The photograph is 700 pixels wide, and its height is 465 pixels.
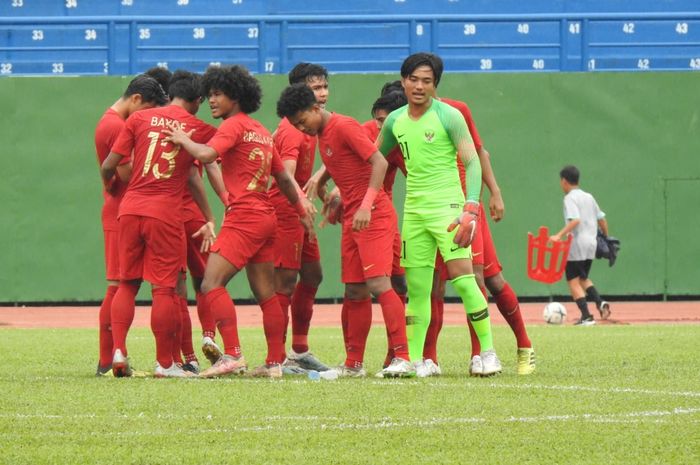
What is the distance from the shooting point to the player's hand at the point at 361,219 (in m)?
9.71

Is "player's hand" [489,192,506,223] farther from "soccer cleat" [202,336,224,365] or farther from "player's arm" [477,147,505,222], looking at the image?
"soccer cleat" [202,336,224,365]

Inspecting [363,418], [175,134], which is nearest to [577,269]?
[175,134]

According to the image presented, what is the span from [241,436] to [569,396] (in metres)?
2.47

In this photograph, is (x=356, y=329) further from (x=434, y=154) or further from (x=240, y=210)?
(x=434, y=154)

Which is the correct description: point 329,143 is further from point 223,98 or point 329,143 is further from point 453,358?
point 453,358

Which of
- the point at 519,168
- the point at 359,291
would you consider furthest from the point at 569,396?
the point at 519,168

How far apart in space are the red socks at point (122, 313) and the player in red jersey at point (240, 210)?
0.57 metres

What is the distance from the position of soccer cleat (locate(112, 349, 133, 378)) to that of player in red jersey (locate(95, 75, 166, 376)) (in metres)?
0.34

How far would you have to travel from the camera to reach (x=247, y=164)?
9.91 m

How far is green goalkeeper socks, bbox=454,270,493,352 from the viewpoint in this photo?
9.94 metres

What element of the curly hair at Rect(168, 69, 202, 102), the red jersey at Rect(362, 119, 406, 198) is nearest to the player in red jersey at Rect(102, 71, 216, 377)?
the curly hair at Rect(168, 69, 202, 102)

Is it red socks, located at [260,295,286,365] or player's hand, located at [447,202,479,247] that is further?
red socks, located at [260,295,286,365]

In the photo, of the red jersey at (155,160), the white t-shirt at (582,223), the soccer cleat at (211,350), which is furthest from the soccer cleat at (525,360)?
the white t-shirt at (582,223)

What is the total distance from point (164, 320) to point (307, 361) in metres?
1.49
